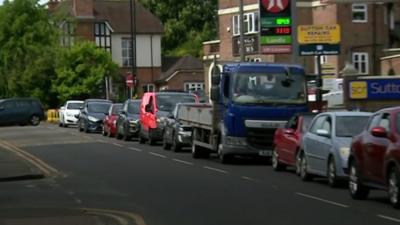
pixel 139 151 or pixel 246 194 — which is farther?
pixel 139 151

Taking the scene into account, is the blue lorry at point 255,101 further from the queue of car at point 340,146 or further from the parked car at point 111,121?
the parked car at point 111,121

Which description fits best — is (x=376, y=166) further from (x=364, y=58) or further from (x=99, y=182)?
(x=364, y=58)

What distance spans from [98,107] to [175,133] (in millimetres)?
18179

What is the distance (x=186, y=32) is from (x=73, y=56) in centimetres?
2844

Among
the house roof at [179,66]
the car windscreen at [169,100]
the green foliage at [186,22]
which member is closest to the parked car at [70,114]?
the car windscreen at [169,100]

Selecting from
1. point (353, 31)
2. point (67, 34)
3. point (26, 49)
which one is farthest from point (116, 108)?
point (67, 34)

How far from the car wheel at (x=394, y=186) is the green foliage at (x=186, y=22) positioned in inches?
3408

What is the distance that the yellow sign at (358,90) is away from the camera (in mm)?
32219

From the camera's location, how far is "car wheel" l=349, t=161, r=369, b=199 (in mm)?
16094

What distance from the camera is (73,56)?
258 feet

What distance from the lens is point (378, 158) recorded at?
599 inches

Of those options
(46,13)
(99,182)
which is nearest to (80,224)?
(99,182)

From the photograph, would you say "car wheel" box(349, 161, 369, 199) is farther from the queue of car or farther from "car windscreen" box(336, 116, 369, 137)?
"car windscreen" box(336, 116, 369, 137)

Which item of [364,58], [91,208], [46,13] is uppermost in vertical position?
[46,13]
